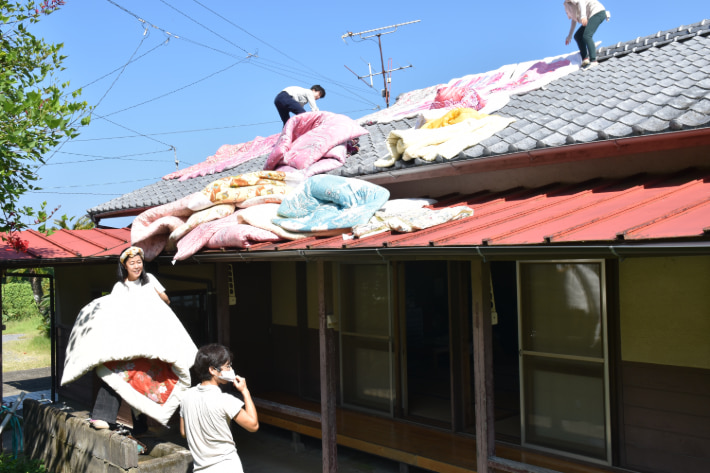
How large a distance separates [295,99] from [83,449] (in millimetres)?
6957

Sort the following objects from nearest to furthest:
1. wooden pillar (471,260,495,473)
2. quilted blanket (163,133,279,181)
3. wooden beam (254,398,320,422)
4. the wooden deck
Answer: wooden pillar (471,260,495,473)
the wooden deck
wooden beam (254,398,320,422)
quilted blanket (163,133,279,181)

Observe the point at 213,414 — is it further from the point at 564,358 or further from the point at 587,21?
the point at 587,21

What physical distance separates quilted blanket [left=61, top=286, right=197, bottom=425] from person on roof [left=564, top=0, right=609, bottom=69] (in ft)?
22.5

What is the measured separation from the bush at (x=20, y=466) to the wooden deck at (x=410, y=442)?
7.61 feet

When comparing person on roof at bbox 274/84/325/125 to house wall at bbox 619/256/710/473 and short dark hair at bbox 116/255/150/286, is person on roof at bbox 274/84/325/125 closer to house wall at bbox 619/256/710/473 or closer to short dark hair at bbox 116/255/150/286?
short dark hair at bbox 116/255/150/286

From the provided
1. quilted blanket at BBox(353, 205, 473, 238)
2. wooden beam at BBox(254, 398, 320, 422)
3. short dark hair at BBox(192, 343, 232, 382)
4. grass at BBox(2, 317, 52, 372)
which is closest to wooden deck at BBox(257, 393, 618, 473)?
wooden beam at BBox(254, 398, 320, 422)

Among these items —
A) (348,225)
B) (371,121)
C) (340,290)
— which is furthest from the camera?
(371,121)

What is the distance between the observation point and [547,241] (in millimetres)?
3785

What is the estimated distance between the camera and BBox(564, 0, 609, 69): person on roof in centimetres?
929

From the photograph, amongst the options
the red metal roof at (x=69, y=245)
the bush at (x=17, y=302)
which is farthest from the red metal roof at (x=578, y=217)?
the bush at (x=17, y=302)

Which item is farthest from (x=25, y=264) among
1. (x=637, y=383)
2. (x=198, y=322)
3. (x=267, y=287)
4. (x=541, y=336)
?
(x=637, y=383)

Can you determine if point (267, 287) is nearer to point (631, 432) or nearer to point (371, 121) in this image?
point (371, 121)

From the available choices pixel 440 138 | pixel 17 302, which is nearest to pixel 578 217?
pixel 440 138

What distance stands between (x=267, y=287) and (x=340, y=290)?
179 centimetres
